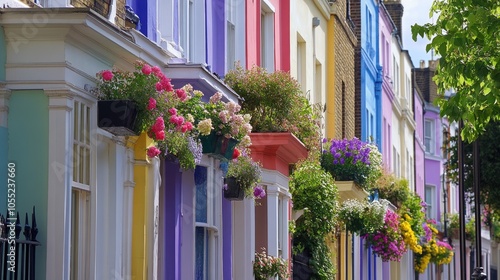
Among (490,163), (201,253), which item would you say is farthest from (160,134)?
(490,163)

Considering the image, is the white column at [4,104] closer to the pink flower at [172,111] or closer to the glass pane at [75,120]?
the glass pane at [75,120]

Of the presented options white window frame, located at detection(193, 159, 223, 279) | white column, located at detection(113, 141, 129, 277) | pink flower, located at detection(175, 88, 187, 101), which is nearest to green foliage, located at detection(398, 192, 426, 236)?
white window frame, located at detection(193, 159, 223, 279)

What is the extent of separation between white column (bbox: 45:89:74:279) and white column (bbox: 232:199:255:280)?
7.29 m

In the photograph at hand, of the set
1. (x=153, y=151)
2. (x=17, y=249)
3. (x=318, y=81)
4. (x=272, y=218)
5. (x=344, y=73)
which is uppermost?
(x=344, y=73)

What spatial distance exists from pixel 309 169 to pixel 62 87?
12126 millimetres

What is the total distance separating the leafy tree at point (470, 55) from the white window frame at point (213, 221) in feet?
9.92

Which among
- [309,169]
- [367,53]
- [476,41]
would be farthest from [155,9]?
[367,53]

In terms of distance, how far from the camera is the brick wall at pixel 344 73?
31.1 m

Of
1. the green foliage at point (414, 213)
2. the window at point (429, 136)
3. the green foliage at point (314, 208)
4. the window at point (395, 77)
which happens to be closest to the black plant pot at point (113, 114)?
the green foliage at point (314, 208)

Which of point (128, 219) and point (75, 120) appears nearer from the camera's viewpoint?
point (75, 120)

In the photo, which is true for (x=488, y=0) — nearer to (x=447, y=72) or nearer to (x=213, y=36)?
(x=447, y=72)

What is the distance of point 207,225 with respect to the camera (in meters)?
16.6

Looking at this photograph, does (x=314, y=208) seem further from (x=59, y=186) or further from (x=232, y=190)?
(x=59, y=186)

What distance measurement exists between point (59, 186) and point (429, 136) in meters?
50.1
